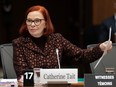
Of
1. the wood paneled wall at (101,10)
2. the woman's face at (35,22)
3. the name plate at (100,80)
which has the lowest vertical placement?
the name plate at (100,80)

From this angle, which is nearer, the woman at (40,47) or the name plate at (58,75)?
the name plate at (58,75)

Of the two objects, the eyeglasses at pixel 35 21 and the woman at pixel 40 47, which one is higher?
the eyeglasses at pixel 35 21

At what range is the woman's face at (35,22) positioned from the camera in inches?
137

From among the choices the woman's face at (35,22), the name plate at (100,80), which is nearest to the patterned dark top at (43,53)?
the woman's face at (35,22)

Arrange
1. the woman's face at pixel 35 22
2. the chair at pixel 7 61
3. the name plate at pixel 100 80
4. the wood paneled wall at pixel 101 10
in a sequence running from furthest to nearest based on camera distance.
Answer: the wood paneled wall at pixel 101 10, the chair at pixel 7 61, the woman's face at pixel 35 22, the name plate at pixel 100 80

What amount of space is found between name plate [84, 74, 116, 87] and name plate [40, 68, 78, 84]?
0.52ft

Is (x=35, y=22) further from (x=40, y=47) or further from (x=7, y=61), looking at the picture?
(x=7, y=61)

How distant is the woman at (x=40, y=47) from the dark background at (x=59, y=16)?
391 centimetres

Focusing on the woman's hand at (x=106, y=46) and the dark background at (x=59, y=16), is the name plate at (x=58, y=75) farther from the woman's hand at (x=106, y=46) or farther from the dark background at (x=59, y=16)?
the dark background at (x=59, y=16)

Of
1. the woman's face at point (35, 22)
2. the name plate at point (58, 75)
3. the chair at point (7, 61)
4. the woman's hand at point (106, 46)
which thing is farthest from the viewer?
the chair at point (7, 61)

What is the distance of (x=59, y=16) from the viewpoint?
27.1 ft

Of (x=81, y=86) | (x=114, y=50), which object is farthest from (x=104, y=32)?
(x=81, y=86)

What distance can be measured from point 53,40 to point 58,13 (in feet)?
15.1

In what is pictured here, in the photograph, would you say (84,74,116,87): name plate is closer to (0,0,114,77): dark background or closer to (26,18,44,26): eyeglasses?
(26,18,44,26): eyeglasses
